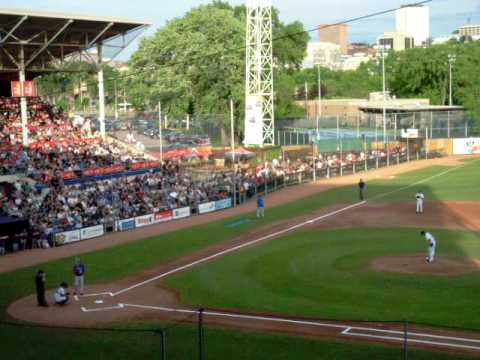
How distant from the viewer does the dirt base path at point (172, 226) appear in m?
32.6

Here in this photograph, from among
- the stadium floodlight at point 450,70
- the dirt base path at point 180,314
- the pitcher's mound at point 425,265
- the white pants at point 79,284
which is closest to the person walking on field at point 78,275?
the white pants at point 79,284

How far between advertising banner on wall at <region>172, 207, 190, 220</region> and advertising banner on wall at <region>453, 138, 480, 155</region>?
141ft

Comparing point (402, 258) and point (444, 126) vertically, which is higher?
point (444, 126)

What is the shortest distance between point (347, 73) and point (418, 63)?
5119 cm

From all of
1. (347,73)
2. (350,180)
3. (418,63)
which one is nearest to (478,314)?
(350,180)

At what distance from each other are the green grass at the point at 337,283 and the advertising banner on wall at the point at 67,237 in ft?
33.3

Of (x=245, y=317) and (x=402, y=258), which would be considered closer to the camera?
(x=245, y=317)

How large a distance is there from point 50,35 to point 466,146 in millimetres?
48364

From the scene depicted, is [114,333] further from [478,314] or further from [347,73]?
[347,73]

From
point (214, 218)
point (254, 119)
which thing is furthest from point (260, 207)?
point (254, 119)

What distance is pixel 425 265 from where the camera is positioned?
89.1 feet

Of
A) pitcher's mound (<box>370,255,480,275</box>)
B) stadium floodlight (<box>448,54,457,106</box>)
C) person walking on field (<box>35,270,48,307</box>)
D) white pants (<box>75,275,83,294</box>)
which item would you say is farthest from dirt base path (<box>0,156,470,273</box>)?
stadium floodlight (<box>448,54,457,106</box>)

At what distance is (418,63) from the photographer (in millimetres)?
118375

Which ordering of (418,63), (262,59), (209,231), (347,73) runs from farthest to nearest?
(347,73) → (418,63) → (262,59) → (209,231)
